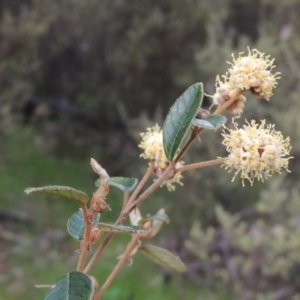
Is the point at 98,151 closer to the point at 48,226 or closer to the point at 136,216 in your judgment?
the point at 48,226

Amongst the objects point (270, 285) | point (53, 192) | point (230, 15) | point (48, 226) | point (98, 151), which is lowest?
point (53, 192)

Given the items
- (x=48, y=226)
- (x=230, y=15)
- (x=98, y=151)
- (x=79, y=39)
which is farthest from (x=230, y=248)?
(x=79, y=39)

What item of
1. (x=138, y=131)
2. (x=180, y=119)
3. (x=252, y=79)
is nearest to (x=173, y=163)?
(x=180, y=119)

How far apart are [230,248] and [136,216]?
7.02 feet

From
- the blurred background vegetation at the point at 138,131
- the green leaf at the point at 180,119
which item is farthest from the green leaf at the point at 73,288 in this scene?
the blurred background vegetation at the point at 138,131

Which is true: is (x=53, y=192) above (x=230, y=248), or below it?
below

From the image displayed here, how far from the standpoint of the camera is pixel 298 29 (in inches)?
118

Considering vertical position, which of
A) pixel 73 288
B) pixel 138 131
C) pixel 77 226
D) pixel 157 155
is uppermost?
pixel 138 131

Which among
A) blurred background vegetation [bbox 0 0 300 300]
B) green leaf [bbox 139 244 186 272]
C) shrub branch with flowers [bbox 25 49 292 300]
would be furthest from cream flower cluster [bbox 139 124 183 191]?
blurred background vegetation [bbox 0 0 300 300]

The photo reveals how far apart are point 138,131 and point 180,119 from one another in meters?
2.47

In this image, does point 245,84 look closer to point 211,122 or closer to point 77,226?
point 211,122

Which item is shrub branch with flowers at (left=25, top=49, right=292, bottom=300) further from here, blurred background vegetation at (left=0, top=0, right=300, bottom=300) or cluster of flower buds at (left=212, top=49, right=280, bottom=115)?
blurred background vegetation at (left=0, top=0, right=300, bottom=300)

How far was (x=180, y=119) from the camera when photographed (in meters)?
0.52

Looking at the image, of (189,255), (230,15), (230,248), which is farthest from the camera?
(230,15)
